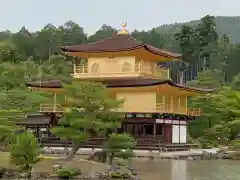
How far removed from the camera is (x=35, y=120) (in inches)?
1507

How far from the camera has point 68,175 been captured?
19406 mm

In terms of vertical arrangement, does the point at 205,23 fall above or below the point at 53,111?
above

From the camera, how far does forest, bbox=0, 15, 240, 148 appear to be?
4325 centimetres

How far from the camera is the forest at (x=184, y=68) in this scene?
142 feet

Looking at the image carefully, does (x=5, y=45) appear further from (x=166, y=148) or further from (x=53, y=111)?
(x=166, y=148)

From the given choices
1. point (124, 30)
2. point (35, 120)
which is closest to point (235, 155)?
point (124, 30)

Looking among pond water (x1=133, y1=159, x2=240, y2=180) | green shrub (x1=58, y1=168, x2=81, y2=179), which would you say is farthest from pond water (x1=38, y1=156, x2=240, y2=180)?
green shrub (x1=58, y1=168, x2=81, y2=179)

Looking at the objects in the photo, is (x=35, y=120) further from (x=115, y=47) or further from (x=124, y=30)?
(x=124, y=30)

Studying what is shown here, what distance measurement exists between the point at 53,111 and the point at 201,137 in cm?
1370

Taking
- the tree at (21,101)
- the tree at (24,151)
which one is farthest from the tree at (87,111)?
the tree at (21,101)

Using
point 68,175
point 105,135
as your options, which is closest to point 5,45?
point 105,135

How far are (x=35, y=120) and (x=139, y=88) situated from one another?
8000 millimetres

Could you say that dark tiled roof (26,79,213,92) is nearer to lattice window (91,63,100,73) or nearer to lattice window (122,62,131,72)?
lattice window (122,62,131,72)

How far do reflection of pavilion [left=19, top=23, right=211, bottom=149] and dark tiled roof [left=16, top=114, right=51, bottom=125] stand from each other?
0.63 meters
